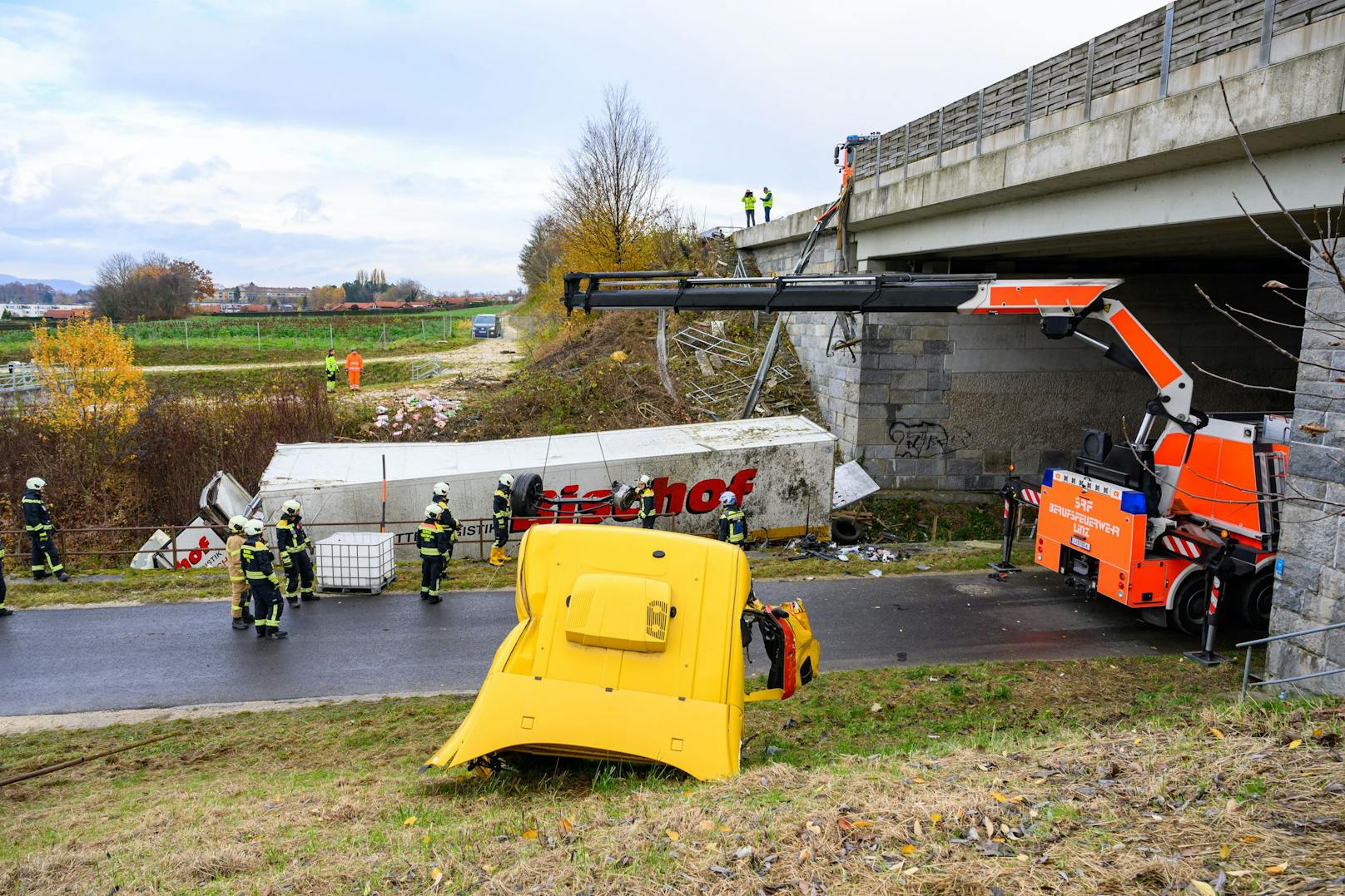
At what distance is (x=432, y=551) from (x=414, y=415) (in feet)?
45.0

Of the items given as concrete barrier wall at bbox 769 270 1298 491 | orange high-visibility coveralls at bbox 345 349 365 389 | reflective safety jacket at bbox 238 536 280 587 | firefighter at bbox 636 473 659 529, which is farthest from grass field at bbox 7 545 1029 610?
orange high-visibility coveralls at bbox 345 349 365 389

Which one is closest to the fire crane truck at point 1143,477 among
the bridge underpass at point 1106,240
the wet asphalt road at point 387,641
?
the wet asphalt road at point 387,641

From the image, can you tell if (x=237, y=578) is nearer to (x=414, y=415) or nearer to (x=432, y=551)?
(x=432, y=551)

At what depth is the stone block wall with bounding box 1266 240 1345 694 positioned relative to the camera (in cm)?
837

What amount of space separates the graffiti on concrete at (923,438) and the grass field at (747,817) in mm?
11278

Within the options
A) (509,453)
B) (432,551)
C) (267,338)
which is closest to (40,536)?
(432,551)

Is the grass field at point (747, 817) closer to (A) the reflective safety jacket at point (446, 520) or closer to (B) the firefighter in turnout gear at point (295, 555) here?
(B) the firefighter in turnout gear at point (295, 555)

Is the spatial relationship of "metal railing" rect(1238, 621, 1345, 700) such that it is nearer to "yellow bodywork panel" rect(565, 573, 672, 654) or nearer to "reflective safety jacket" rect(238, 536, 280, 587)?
"yellow bodywork panel" rect(565, 573, 672, 654)

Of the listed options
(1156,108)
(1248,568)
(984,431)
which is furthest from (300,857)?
(984,431)

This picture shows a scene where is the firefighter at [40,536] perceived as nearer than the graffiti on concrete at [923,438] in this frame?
Yes

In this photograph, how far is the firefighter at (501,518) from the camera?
564 inches

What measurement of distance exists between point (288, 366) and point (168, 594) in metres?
29.1

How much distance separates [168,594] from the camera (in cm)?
1329

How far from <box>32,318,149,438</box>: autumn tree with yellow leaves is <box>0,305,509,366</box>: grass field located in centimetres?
1215
